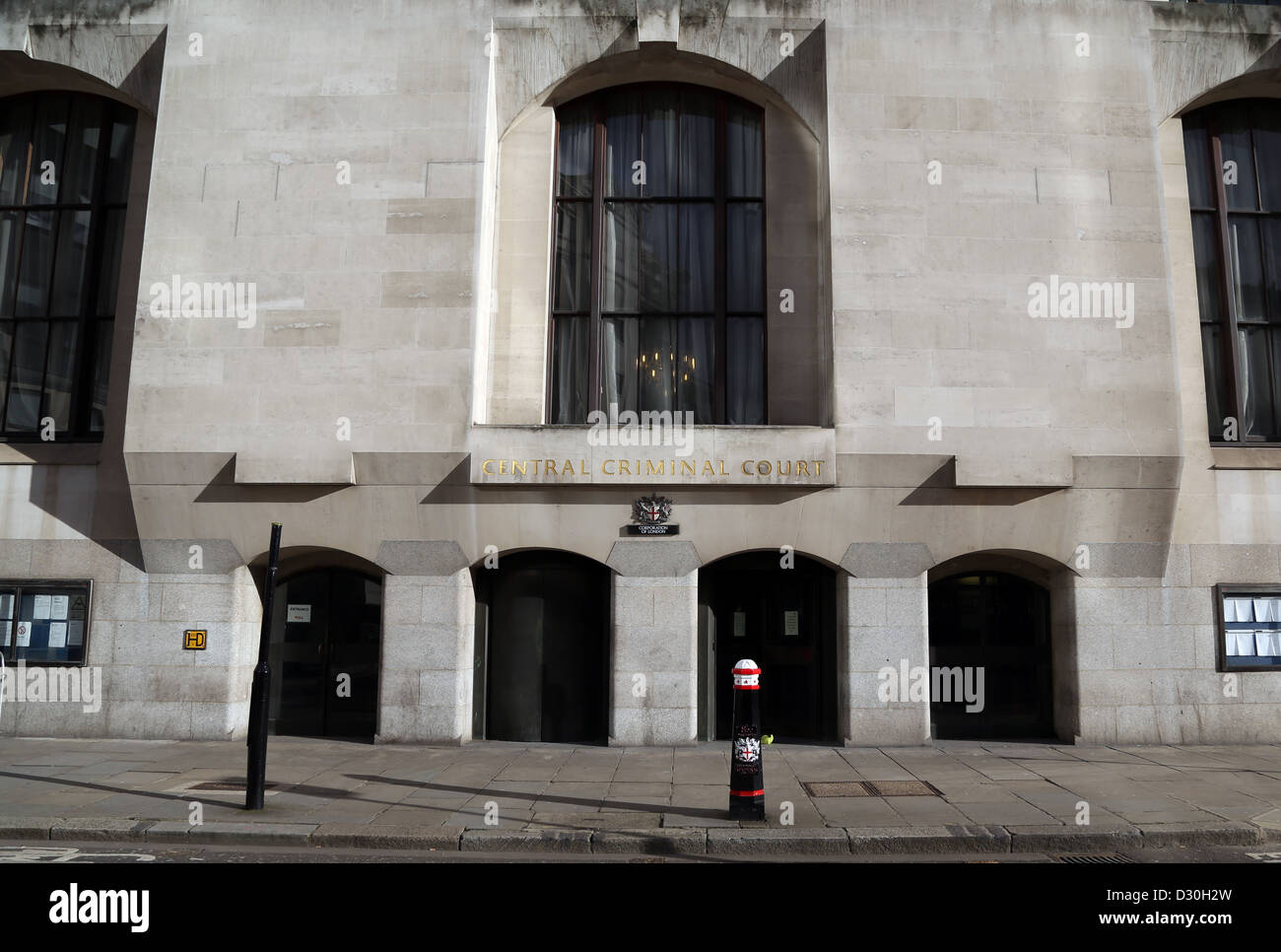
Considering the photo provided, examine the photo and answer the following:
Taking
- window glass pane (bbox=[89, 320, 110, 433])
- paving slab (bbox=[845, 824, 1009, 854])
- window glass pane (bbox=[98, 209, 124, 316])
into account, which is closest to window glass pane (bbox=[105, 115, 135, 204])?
window glass pane (bbox=[98, 209, 124, 316])

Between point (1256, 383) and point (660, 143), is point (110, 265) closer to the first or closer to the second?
point (660, 143)

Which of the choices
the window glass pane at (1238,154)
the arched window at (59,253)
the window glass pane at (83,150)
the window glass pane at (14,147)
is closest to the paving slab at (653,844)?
the arched window at (59,253)

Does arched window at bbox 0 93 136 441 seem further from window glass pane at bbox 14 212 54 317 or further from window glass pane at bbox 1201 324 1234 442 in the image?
window glass pane at bbox 1201 324 1234 442

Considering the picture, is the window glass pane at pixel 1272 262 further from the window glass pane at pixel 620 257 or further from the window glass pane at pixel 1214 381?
the window glass pane at pixel 620 257

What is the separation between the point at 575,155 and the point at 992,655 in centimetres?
1066

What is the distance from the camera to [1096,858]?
7980 mm

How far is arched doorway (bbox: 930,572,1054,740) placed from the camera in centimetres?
1398

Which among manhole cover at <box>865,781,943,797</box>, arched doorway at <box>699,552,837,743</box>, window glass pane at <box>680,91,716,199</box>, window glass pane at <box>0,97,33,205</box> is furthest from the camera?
window glass pane at <box>0,97,33,205</box>

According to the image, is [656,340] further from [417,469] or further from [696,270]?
[417,469]

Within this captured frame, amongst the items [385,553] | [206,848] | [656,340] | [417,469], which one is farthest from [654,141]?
[206,848]

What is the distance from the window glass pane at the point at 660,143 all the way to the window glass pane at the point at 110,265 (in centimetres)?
907

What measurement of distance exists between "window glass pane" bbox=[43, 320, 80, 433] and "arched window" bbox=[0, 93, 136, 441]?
2cm

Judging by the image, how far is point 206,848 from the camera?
27.6 ft

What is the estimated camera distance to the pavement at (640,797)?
843cm
